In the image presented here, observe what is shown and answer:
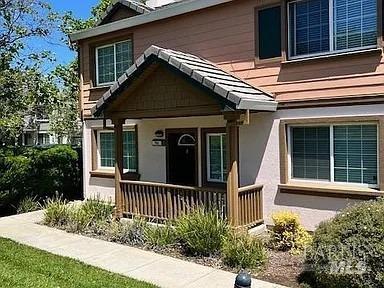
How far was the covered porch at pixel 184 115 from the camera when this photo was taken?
8.96 m

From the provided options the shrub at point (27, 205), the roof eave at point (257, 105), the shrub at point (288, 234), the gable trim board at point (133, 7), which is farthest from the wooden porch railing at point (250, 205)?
the shrub at point (27, 205)

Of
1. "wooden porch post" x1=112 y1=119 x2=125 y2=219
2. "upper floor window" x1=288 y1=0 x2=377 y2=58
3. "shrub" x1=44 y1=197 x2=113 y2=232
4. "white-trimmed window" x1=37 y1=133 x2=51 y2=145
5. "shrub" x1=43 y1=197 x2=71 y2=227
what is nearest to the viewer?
"upper floor window" x1=288 y1=0 x2=377 y2=58

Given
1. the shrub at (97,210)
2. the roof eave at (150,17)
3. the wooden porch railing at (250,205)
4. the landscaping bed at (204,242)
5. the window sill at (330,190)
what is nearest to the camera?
the landscaping bed at (204,242)

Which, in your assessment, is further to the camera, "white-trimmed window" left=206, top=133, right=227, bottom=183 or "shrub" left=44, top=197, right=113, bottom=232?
"white-trimmed window" left=206, top=133, right=227, bottom=183

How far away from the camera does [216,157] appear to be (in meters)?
11.4

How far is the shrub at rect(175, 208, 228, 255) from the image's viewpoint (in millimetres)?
8289

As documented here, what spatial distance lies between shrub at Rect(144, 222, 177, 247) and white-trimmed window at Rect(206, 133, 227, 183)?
2.52 meters

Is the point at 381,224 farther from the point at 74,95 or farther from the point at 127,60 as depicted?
the point at 74,95

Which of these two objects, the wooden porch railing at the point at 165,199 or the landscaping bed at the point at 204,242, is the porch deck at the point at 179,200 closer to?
the wooden porch railing at the point at 165,199

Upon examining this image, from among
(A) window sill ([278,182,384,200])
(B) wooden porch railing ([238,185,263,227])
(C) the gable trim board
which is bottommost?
(B) wooden porch railing ([238,185,263,227])

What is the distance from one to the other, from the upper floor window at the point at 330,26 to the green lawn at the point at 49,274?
6.34m

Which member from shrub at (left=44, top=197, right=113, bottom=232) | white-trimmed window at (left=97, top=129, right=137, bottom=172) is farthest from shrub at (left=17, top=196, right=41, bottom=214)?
shrub at (left=44, top=197, right=113, bottom=232)

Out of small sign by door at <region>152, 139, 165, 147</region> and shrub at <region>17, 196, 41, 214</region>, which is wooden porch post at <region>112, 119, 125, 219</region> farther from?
shrub at <region>17, 196, 41, 214</region>

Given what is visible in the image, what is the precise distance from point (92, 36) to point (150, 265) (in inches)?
354
